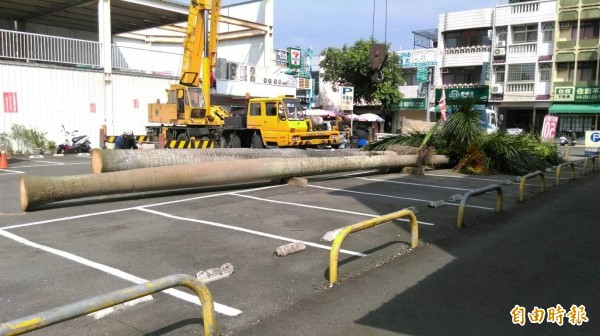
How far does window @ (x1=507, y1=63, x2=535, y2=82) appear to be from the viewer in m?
40.8

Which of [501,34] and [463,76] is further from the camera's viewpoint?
[463,76]

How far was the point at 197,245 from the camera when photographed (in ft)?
21.4

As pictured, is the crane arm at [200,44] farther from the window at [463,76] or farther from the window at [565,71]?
the window at [565,71]

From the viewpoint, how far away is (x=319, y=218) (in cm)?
834

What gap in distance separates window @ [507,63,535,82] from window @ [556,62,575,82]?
1854 mm

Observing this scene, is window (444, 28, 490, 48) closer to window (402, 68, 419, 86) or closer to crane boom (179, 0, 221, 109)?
window (402, 68, 419, 86)

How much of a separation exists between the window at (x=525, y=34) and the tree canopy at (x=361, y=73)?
33.1 feet

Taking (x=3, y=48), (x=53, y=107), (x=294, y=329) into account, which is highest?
(x=3, y=48)

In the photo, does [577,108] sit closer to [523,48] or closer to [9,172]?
[523,48]

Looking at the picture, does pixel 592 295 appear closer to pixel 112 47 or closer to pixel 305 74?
pixel 112 47

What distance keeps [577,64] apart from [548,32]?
11.6 ft

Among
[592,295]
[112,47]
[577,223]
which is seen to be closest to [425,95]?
[112,47]

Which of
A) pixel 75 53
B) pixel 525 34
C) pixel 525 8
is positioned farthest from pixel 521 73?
pixel 75 53

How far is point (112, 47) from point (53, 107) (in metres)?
4.65
